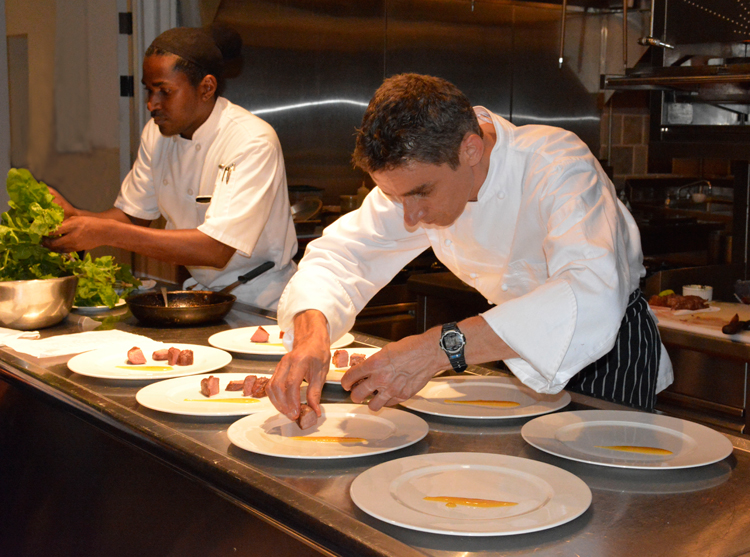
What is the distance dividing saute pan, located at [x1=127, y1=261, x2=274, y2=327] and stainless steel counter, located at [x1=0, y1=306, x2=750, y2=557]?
559 millimetres

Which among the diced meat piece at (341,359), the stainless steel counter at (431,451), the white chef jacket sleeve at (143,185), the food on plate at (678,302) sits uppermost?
the white chef jacket sleeve at (143,185)

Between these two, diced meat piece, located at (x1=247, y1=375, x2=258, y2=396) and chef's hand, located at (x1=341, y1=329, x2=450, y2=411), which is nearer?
chef's hand, located at (x1=341, y1=329, x2=450, y2=411)

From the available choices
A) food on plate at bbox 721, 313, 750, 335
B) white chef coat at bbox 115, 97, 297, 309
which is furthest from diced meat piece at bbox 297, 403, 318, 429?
food on plate at bbox 721, 313, 750, 335

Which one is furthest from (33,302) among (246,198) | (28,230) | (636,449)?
(636,449)

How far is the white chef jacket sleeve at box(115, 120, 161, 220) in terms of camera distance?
10.0 ft

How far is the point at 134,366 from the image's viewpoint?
5.61ft

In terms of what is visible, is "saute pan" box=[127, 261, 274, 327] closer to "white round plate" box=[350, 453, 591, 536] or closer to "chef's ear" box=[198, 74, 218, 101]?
"chef's ear" box=[198, 74, 218, 101]

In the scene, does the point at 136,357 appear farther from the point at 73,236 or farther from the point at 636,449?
the point at 636,449

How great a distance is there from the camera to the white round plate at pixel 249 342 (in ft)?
5.97

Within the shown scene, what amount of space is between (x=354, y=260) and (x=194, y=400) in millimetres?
560

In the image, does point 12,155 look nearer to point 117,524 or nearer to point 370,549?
point 117,524

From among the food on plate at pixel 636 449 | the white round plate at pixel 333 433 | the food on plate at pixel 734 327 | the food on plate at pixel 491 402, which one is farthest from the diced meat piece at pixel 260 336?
the food on plate at pixel 734 327

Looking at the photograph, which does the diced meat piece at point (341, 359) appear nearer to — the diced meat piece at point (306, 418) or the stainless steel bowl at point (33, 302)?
the diced meat piece at point (306, 418)

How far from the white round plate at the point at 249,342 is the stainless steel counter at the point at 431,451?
1.01 feet
